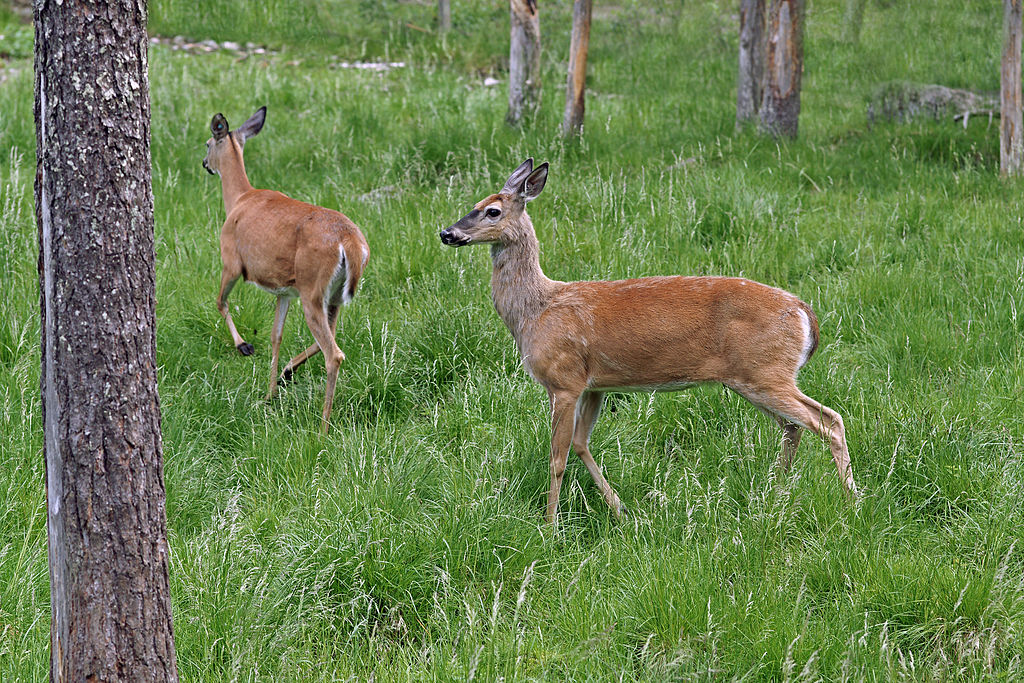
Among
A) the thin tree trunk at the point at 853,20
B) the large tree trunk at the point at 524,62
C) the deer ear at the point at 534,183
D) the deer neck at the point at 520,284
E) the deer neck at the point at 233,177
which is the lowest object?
the deer neck at the point at 520,284

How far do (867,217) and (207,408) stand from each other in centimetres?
486

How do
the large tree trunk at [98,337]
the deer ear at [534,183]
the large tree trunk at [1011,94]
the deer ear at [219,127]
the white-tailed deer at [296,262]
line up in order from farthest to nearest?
the large tree trunk at [1011,94]
the deer ear at [219,127]
the white-tailed deer at [296,262]
the deer ear at [534,183]
the large tree trunk at [98,337]

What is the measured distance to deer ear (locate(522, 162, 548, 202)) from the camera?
482 centimetres

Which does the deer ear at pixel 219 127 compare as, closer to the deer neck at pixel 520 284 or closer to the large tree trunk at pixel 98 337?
the deer neck at pixel 520 284

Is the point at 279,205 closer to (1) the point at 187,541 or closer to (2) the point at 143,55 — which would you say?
(1) the point at 187,541

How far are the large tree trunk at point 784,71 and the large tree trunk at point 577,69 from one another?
172cm

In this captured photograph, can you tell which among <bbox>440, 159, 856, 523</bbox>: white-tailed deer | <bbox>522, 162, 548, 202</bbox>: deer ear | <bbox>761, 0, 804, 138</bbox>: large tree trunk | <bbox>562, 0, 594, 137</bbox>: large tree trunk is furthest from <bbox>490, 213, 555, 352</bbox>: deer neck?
<bbox>761, 0, 804, 138</bbox>: large tree trunk

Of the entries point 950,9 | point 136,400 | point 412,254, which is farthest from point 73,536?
point 950,9

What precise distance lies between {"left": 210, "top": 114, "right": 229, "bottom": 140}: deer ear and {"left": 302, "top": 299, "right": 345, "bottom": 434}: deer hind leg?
1940 mm

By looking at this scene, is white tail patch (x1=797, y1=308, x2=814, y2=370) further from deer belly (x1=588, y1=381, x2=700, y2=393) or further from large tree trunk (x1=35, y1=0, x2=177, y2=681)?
large tree trunk (x1=35, y1=0, x2=177, y2=681)

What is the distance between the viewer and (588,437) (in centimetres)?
470

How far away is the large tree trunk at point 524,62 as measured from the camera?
9500 mm

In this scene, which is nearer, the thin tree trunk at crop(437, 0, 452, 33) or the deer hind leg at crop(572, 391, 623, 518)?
the deer hind leg at crop(572, 391, 623, 518)

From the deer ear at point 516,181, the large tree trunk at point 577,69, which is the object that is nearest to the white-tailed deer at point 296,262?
the deer ear at point 516,181
